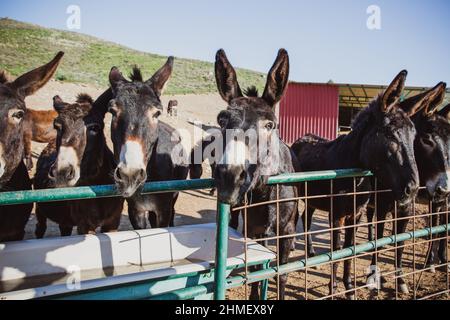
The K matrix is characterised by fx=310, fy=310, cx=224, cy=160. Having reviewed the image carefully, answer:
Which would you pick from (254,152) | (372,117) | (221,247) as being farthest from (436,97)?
(221,247)

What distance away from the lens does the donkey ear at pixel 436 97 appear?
377cm

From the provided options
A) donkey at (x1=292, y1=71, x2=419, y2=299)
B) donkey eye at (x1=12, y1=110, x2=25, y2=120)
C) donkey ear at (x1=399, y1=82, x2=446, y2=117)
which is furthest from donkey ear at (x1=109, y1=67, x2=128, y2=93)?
donkey ear at (x1=399, y1=82, x2=446, y2=117)

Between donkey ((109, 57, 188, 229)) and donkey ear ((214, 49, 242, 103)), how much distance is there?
649 mm

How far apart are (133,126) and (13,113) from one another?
41.8 inches

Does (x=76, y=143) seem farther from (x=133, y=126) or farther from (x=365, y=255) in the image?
(x=365, y=255)

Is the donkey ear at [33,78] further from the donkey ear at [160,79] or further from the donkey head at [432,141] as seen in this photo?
→ the donkey head at [432,141]

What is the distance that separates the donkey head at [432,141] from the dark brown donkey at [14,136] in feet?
13.1

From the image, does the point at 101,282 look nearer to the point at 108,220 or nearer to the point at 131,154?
the point at 131,154

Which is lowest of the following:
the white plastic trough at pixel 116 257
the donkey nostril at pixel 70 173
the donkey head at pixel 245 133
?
the white plastic trough at pixel 116 257

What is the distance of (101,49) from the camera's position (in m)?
51.4

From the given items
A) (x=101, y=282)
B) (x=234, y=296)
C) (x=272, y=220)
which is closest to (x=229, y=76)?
(x=272, y=220)

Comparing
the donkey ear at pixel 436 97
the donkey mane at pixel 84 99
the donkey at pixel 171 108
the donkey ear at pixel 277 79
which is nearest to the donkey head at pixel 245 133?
the donkey ear at pixel 277 79
